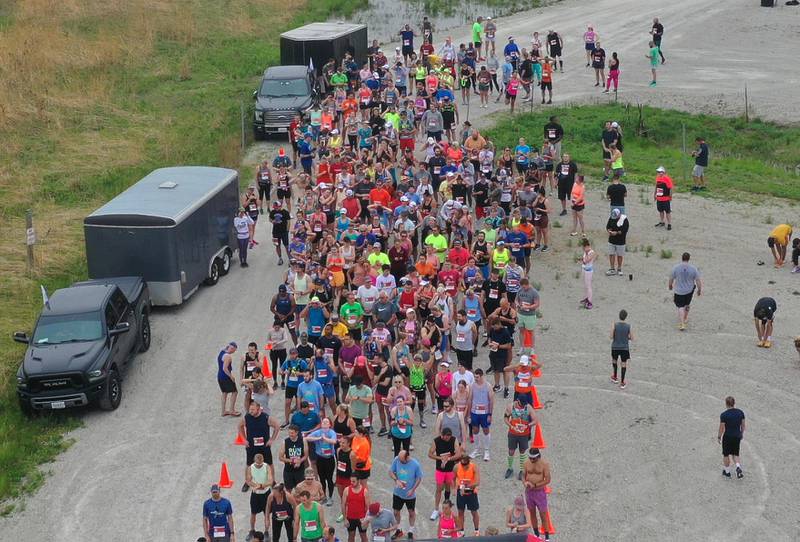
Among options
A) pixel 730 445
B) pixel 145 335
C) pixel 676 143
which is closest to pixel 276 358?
pixel 145 335

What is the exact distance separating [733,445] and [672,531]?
75.6 inches

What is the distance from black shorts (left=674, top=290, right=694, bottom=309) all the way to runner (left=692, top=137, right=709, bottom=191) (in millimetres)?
9019

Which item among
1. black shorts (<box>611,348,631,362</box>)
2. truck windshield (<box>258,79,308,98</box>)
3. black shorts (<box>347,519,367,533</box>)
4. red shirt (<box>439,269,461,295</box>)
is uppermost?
truck windshield (<box>258,79,308,98</box>)

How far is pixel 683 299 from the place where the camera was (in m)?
24.0

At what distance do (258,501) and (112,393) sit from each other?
5691 mm

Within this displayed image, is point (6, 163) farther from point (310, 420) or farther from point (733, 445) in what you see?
point (733, 445)

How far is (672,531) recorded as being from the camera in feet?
56.0

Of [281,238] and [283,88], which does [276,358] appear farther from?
[283,88]

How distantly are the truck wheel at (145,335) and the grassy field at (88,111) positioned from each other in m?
2.26

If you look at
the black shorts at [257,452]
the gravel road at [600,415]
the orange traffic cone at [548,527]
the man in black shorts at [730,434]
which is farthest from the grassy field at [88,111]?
the man in black shorts at [730,434]

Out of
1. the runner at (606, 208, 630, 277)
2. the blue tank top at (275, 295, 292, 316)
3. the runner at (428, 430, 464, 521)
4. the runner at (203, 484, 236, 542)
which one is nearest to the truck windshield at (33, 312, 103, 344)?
the blue tank top at (275, 295, 292, 316)

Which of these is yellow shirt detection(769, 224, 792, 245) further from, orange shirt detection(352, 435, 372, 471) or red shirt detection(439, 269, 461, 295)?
orange shirt detection(352, 435, 372, 471)

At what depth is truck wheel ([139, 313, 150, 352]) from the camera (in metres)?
24.2

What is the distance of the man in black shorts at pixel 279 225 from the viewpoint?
28.0 meters
